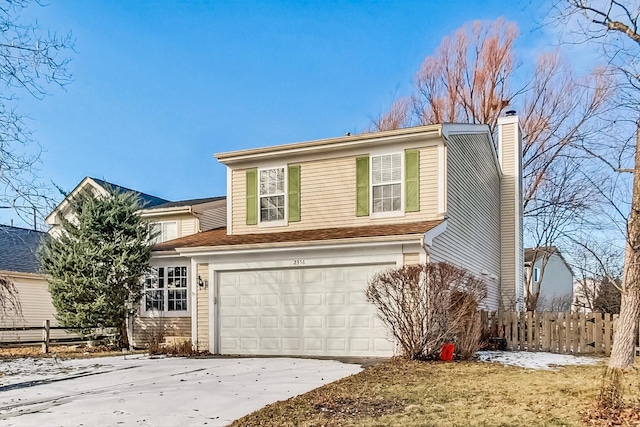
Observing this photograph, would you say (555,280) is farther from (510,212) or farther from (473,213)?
(473,213)

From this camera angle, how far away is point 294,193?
14.0 meters

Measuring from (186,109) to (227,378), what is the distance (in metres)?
15.0

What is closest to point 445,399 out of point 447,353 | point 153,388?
point 447,353

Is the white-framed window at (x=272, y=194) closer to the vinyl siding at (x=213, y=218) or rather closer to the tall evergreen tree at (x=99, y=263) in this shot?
the tall evergreen tree at (x=99, y=263)

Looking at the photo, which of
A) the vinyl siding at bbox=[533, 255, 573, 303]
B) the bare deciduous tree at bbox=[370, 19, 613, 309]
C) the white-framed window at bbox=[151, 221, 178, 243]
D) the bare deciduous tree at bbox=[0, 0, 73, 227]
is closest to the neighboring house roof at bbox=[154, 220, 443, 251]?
the white-framed window at bbox=[151, 221, 178, 243]

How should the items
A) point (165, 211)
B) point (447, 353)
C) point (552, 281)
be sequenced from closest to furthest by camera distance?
point (447, 353)
point (165, 211)
point (552, 281)

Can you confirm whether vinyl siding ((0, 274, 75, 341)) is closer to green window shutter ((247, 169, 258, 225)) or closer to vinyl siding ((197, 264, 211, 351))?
vinyl siding ((197, 264, 211, 351))

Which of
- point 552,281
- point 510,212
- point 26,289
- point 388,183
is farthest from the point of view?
point 552,281

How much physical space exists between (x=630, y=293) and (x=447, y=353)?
12.5 feet

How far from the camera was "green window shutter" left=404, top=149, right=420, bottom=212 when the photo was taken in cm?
1256

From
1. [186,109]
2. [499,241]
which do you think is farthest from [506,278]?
[186,109]

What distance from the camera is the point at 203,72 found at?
61.8ft

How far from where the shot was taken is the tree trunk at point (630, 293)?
7.42 meters

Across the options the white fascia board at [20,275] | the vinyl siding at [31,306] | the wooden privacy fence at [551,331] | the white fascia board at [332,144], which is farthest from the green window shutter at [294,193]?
the vinyl siding at [31,306]
